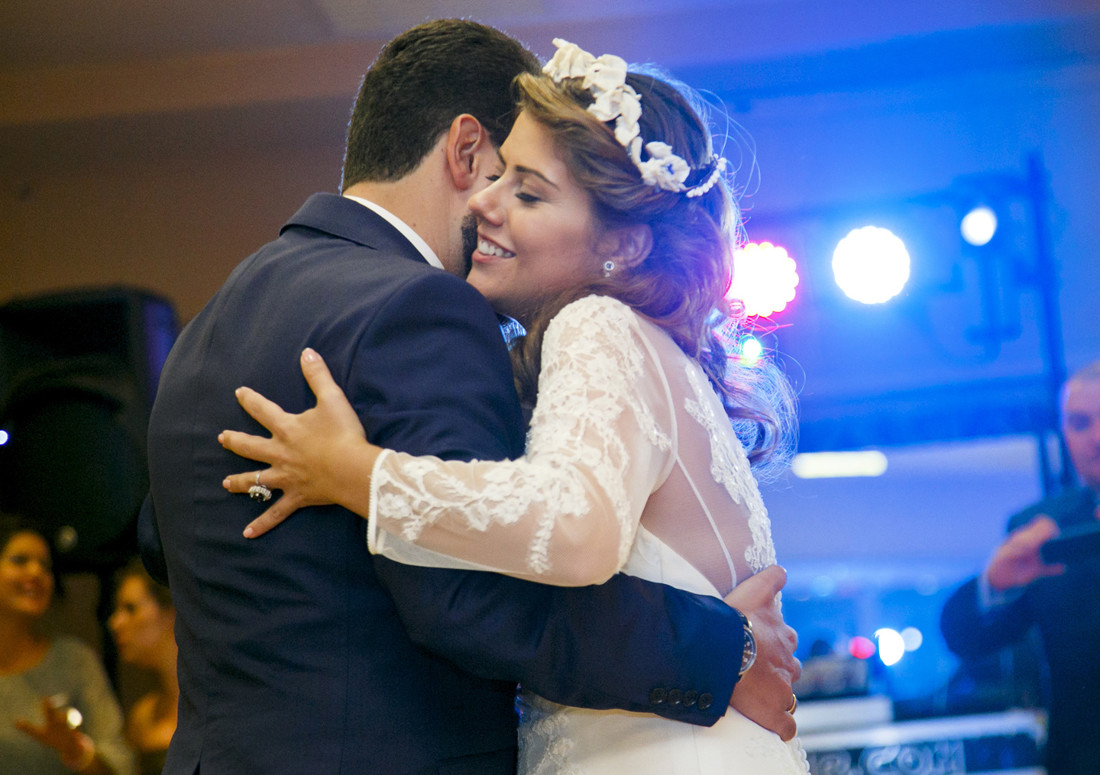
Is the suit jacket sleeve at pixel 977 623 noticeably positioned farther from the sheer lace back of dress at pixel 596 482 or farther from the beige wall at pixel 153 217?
the beige wall at pixel 153 217

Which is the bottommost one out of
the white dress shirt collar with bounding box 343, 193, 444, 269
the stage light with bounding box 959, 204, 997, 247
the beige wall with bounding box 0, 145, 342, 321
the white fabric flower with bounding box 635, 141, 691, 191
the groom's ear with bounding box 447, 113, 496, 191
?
the white dress shirt collar with bounding box 343, 193, 444, 269

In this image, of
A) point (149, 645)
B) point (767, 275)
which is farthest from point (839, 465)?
point (149, 645)

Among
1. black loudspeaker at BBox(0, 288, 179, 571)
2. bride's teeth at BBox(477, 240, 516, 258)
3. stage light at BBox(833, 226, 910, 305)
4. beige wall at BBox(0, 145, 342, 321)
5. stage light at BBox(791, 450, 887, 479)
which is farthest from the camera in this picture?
stage light at BBox(791, 450, 887, 479)

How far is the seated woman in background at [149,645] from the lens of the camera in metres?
3.91

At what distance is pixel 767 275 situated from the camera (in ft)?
14.8

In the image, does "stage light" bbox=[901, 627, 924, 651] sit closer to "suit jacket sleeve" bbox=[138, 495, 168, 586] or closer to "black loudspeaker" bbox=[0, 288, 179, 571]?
"black loudspeaker" bbox=[0, 288, 179, 571]

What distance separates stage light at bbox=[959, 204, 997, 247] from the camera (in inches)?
173

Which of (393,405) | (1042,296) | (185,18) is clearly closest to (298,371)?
(393,405)

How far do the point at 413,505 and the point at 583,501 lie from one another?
0.58 feet

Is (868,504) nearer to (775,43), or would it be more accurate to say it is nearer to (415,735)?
(775,43)

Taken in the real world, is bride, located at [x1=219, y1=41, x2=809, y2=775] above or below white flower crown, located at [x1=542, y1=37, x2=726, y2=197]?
below

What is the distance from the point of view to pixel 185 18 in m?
4.45

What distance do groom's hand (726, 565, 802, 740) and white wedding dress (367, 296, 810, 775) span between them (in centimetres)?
2

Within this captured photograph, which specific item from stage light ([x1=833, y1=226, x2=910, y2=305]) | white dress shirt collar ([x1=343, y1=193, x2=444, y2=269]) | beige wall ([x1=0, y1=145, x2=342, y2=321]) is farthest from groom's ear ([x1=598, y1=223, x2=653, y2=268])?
beige wall ([x1=0, y1=145, x2=342, y2=321])
